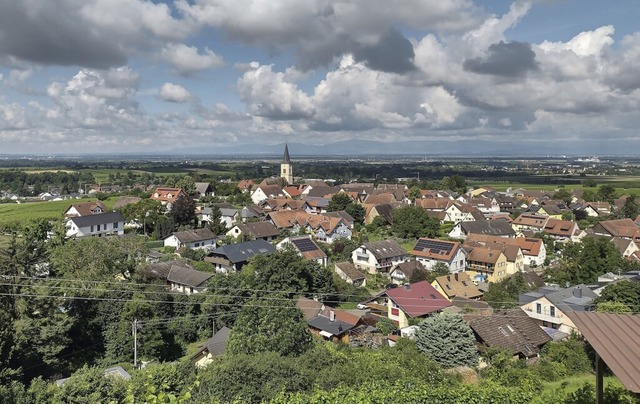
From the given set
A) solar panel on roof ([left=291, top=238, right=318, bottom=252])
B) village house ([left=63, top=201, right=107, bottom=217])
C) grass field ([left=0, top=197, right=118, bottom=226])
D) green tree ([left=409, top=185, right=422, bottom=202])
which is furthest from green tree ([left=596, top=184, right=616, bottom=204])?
grass field ([left=0, top=197, right=118, bottom=226])

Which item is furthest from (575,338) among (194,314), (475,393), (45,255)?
(45,255)

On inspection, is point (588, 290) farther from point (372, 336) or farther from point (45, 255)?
point (45, 255)

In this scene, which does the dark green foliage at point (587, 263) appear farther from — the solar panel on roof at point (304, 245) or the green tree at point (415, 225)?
the solar panel on roof at point (304, 245)

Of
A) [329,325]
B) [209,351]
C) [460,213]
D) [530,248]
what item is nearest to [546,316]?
[329,325]

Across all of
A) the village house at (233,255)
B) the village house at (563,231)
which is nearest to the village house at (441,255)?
the village house at (233,255)

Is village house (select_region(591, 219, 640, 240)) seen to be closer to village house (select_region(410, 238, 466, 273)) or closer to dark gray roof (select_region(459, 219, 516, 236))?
dark gray roof (select_region(459, 219, 516, 236))

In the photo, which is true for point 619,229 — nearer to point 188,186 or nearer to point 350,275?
point 350,275

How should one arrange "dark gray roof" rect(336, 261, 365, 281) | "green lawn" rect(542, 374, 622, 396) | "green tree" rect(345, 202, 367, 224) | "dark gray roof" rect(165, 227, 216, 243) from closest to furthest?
"green lawn" rect(542, 374, 622, 396) < "dark gray roof" rect(336, 261, 365, 281) < "dark gray roof" rect(165, 227, 216, 243) < "green tree" rect(345, 202, 367, 224)
